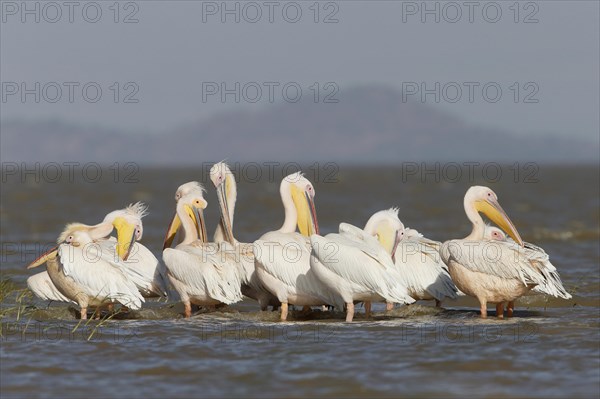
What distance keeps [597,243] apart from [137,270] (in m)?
10.2

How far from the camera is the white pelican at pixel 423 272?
32.2 ft

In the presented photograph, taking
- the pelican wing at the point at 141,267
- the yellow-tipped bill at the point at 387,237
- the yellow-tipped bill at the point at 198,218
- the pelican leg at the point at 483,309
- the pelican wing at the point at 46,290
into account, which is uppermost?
the yellow-tipped bill at the point at 198,218

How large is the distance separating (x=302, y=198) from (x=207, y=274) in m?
1.64

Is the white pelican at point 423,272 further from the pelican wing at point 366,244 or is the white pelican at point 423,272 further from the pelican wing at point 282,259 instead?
the pelican wing at point 282,259

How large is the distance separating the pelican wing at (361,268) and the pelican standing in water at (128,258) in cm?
174

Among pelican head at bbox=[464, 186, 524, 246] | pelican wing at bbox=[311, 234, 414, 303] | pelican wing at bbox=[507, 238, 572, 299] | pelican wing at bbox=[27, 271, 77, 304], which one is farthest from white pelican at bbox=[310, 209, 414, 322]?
pelican wing at bbox=[27, 271, 77, 304]

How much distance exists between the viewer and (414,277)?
9.81m

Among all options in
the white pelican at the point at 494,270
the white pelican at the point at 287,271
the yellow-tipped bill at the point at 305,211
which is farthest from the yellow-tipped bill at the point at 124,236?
the white pelican at the point at 494,270

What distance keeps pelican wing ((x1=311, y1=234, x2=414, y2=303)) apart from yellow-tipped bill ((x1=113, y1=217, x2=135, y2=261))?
2.07 meters

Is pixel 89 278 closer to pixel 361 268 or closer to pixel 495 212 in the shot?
pixel 361 268

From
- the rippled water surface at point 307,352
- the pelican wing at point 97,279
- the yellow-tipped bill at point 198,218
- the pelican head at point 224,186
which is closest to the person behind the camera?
the rippled water surface at point 307,352

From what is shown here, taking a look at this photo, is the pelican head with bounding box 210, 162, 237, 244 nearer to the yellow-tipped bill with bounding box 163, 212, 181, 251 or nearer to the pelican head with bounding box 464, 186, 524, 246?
the yellow-tipped bill with bounding box 163, 212, 181, 251

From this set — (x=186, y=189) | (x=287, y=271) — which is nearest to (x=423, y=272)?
(x=287, y=271)

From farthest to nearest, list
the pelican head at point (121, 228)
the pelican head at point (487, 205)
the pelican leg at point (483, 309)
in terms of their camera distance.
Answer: the pelican head at point (487, 205) → the pelican head at point (121, 228) → the pelican leg at point (483, 309)
